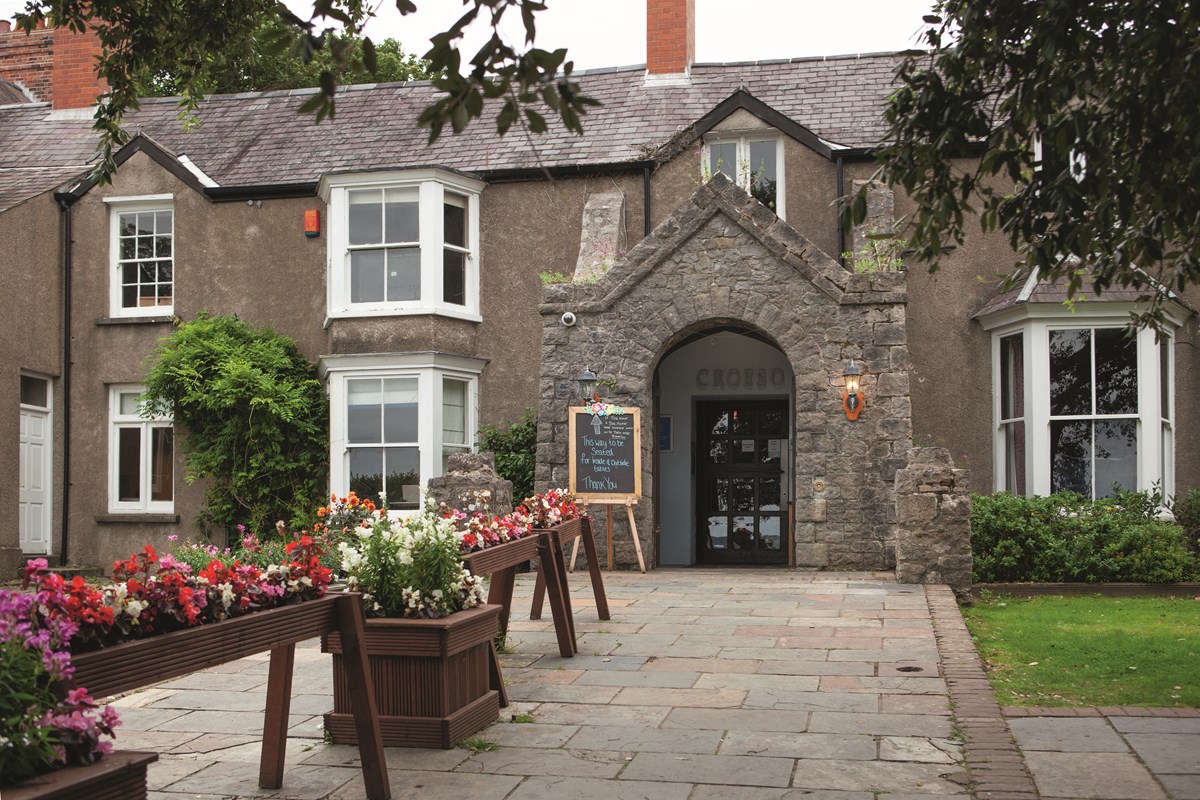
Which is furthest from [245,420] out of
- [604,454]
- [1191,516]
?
[1191,516]

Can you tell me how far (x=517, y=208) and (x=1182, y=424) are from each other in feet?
30.5

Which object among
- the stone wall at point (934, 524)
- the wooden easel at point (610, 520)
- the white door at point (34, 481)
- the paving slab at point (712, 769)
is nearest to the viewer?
the paving slab at point (712, 769)

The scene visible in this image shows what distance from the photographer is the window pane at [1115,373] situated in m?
14.8

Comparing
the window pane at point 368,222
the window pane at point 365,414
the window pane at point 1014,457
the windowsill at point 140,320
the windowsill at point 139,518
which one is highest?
the window pane at point 368,222

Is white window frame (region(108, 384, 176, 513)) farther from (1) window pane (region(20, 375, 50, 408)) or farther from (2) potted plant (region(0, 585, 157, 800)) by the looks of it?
(2) potted plant (region(0, 585, 157, 800))

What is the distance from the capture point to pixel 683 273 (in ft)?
47.7

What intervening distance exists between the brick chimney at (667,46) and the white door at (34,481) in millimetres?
10476

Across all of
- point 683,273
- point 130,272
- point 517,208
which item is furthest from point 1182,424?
point 130,272

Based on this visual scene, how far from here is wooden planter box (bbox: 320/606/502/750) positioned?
5.61 metres

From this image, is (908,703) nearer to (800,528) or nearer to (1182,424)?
(800,528)

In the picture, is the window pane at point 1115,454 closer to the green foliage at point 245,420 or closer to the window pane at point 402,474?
the window pane at point 402,474

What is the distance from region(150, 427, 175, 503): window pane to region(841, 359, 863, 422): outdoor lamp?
1027cm

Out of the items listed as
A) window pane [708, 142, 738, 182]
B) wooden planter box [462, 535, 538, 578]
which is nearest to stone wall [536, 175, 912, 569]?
window pane [708, 142, 738, 182]

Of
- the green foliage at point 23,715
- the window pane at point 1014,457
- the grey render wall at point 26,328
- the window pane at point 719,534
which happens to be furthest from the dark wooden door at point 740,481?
the green foliage at point 23,715
